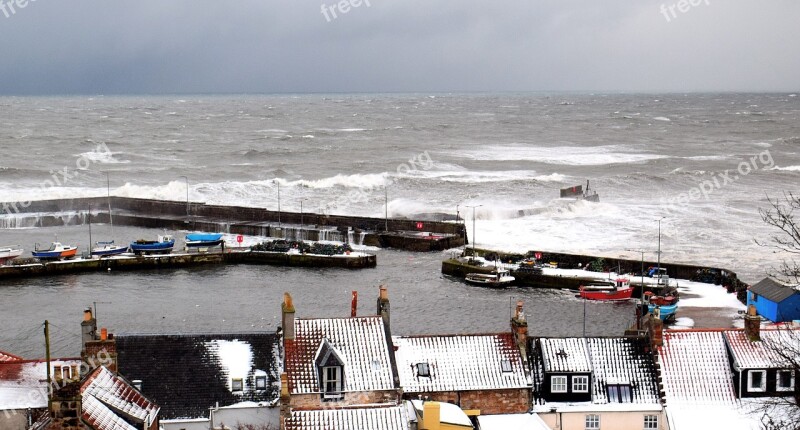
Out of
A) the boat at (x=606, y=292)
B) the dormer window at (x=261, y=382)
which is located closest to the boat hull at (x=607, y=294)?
the boat at (x=606, y=292)

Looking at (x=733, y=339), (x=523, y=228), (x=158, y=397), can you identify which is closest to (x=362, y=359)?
(x=158, y=397)

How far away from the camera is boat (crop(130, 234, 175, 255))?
77.3m

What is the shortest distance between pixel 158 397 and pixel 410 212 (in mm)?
69185

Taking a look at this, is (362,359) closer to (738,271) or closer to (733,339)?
(733,339)

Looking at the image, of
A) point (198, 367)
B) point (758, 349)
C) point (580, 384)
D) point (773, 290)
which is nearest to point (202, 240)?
point (773, 290)

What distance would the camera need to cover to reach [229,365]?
3266cm

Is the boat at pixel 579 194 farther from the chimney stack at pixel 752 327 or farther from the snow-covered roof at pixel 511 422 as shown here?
the snow-covered roof at pixel 511 422

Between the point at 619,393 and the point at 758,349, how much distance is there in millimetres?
4536

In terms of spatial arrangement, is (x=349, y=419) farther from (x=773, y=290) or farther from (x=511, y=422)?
(x=773, y=290)

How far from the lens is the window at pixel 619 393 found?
108 ft

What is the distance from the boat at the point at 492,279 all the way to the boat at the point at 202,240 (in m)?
21.6

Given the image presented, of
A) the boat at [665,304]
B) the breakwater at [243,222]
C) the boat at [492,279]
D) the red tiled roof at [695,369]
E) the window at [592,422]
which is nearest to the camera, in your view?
the red tiled roof at [695,369]

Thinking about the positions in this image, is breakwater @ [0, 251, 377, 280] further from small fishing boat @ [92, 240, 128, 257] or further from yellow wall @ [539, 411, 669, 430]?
yellow wall @ [539, 411, 669, 430]

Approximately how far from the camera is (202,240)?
80.4 m
